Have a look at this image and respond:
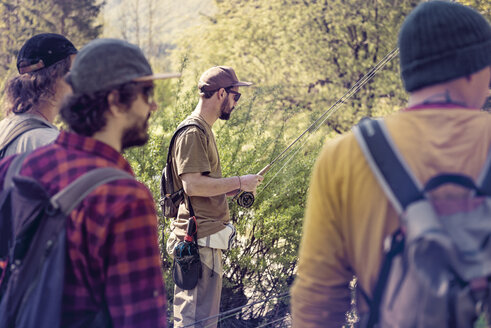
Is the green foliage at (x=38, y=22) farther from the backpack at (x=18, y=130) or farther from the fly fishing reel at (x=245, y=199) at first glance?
the backpack at (x=18, y=130)

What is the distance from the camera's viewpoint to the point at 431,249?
1135mm

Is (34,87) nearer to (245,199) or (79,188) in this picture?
(79,188)

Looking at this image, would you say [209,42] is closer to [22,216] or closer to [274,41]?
[274,41]

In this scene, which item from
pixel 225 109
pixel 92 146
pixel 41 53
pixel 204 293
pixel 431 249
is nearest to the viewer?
pixel 431 249

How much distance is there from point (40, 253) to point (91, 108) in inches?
16.2

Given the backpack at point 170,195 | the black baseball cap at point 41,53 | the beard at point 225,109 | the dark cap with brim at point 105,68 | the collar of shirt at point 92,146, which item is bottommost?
the backpack at point 170,195

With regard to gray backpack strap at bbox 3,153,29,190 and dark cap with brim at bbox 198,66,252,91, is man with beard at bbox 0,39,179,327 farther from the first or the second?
dark cap with brim at bbox 198,66,252,91

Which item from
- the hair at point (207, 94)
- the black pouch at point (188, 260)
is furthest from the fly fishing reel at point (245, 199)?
the hair at point (207, 94)

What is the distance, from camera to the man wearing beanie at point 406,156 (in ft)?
4.08

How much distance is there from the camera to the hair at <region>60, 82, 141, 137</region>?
1.45 meters

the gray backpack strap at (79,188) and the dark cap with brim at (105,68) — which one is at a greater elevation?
the dark cap with brim at (105,68)

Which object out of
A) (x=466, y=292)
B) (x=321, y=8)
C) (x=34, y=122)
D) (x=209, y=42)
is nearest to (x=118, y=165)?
(x=466, y=292)

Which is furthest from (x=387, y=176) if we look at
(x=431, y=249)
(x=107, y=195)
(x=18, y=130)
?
(x=18, y=130)

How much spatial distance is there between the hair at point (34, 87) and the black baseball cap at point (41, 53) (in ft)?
0.07
